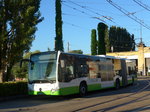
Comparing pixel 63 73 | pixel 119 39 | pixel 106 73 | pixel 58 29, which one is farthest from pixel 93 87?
pixel 119 39

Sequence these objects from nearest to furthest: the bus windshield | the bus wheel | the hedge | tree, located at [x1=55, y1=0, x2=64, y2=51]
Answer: the bus windshield, the hedge, the bus wheel, tree, located at [x1=55, y1=0, x2=64, y2=51]

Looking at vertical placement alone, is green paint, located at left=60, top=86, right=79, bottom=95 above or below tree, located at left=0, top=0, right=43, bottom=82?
below

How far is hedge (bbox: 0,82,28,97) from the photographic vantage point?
54.7 feet

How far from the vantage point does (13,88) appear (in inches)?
687

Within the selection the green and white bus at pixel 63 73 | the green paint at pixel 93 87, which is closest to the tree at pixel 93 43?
the green and white bus at pixel 63 73

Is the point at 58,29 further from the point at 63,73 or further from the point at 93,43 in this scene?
the point at 93,43

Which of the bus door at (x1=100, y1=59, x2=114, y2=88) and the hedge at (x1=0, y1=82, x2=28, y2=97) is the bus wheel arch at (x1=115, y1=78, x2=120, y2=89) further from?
the hedge at (x1=0, y1=82, x2=28, y2=97)

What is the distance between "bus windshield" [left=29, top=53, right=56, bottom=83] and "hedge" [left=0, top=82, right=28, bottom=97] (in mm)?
1736

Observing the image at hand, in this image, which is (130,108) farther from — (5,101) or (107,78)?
(107,78)

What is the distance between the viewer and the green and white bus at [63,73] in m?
15.5

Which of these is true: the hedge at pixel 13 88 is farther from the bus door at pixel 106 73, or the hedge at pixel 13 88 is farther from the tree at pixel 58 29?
the tree at pixel 58 29

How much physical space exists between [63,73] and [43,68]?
1190 millimetres

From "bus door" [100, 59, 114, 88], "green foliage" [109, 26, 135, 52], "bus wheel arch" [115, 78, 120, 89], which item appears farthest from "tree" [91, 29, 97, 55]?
"bus door" [100, 59, 114, 88]

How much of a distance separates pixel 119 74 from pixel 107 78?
272cm
